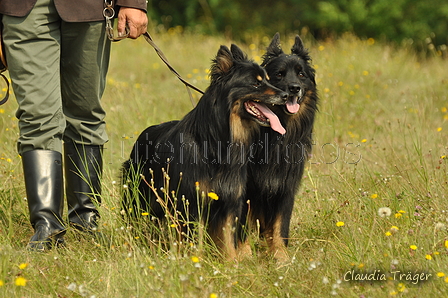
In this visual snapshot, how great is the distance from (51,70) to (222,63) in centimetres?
99

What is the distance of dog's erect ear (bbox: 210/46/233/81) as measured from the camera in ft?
10.6

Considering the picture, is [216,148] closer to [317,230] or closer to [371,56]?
[317,230]

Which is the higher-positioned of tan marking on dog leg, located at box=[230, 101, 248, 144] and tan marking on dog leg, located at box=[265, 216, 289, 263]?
tan marking on dog leg, located at box=[230, 101, 248, 144]

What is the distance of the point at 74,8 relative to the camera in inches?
115

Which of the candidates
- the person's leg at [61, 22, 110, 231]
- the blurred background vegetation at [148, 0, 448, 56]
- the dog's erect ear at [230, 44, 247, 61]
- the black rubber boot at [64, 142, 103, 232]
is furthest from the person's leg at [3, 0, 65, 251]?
the blurred background vegetation at [148, 0, 448, 56]

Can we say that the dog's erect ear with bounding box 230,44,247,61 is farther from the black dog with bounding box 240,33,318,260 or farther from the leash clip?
the leash clip

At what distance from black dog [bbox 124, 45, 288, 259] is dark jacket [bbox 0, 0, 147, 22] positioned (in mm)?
643

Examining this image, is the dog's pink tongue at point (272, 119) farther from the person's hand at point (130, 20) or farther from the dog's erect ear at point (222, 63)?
the person's hand at point (130, 20)

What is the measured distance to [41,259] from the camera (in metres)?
2.83

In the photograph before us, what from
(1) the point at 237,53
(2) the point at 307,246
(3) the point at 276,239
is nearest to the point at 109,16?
(1) the point at 237,53

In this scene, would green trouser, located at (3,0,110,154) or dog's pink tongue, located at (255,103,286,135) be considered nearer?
green trouser, located at (3,0,110,154)

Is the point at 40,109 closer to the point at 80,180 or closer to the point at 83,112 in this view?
the point at 83,112

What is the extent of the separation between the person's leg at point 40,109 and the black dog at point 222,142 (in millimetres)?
450

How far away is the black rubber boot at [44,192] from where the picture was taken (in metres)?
3.04
